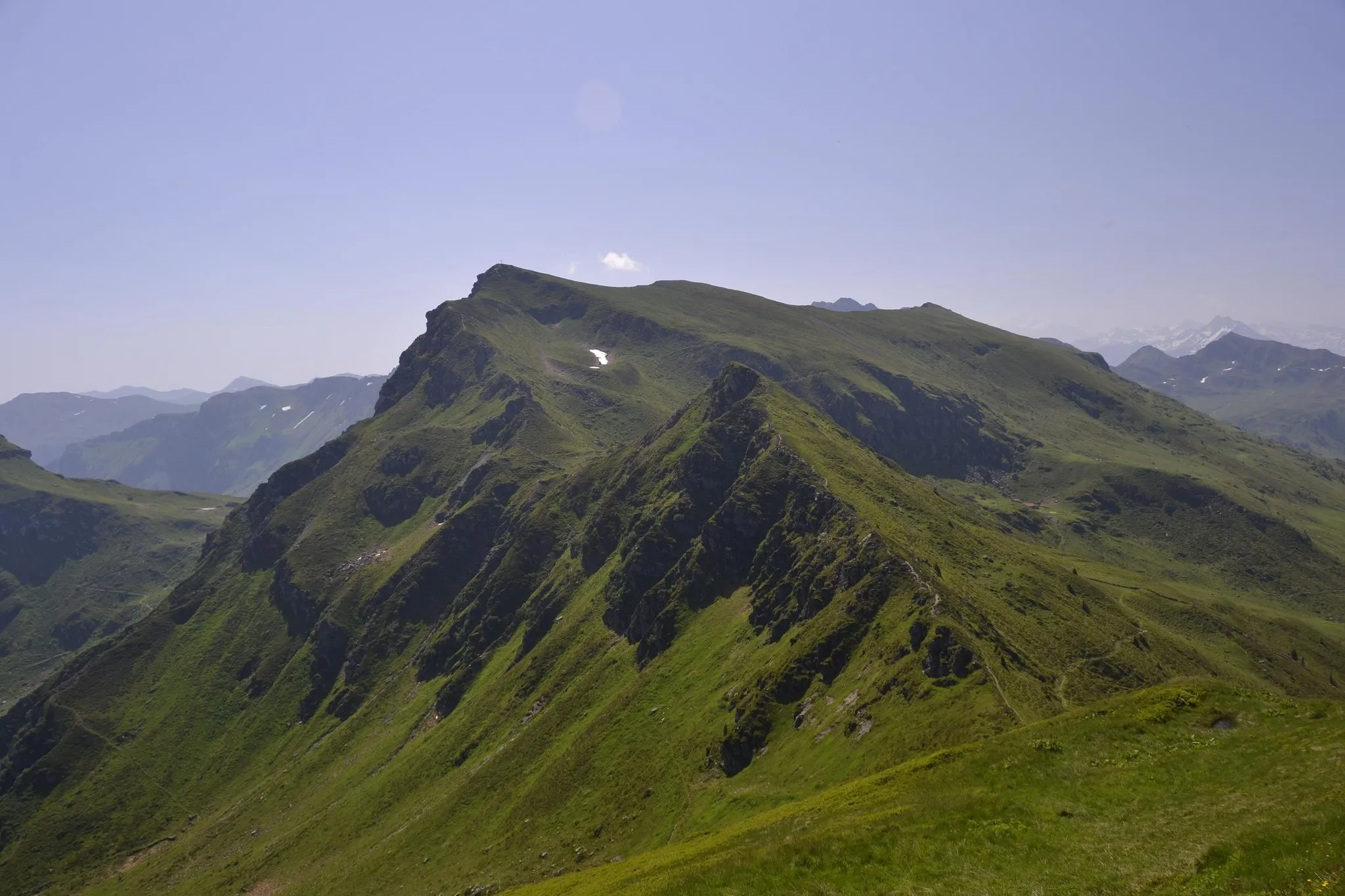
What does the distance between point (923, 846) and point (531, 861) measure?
306 feet

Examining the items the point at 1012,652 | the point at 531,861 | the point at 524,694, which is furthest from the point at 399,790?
the point at 1012,652

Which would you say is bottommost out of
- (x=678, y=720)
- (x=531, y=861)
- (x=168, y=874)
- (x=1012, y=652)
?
(x=168, y=874)

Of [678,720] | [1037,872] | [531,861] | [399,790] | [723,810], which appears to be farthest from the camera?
[399,790]

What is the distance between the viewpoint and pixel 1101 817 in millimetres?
42219

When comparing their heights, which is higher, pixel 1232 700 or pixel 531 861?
pixel 1232 700

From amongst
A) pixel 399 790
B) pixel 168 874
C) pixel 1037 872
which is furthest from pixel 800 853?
pixel 168 874

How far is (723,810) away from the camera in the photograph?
9794 centimetres

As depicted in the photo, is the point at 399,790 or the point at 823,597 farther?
the point at 399,790

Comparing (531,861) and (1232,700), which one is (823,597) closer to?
(531,861)

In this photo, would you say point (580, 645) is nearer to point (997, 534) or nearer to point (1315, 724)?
point (997, 534)

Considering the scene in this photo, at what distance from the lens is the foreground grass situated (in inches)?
1293

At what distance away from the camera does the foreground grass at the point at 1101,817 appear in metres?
32.8

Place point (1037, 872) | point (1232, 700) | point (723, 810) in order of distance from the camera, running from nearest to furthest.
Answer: point (1037, 872) → point (1232, 700) → point (723, 810)

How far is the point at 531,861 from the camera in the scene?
115375mm
